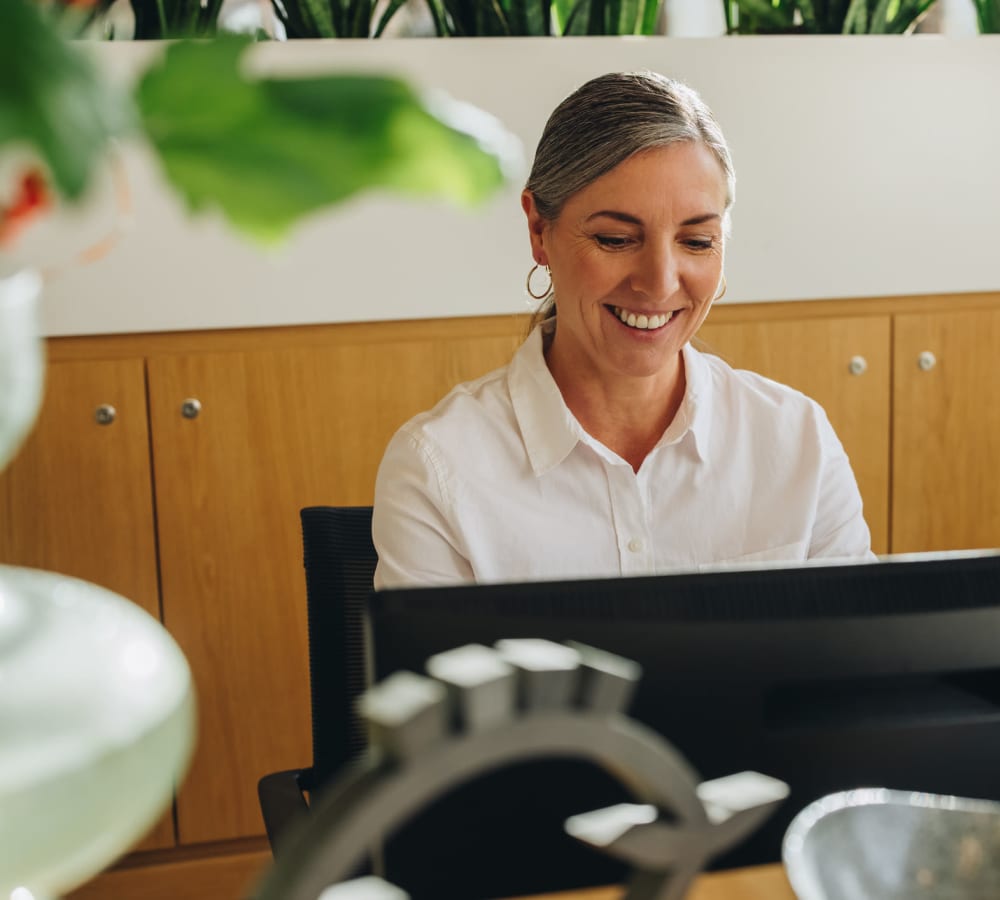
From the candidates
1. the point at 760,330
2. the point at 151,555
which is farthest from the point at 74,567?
the point at 760,330

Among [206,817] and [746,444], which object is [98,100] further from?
[206,817]

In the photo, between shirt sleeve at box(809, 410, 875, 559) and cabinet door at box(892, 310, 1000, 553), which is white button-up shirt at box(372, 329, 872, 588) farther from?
cabinet door at box(892, 310, 1000, 553)

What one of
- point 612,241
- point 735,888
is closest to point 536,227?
point 612,241

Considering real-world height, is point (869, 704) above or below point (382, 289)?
below

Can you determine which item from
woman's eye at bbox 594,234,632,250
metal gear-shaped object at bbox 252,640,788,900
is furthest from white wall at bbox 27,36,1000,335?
metal gear-shaped object at bbox 252,640,788,900

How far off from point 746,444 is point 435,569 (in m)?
0.44

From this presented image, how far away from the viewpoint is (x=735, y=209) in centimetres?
243

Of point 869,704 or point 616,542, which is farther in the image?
point 616,542

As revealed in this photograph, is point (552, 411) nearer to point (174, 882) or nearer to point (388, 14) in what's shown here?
point (388, 14)

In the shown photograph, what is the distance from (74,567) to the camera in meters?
2.33

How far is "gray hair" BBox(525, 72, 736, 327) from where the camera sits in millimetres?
1562

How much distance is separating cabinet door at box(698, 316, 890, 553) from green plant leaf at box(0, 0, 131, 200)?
7.17ft

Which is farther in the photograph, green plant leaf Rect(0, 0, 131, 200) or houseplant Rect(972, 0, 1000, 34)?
houseplant Rect(972, 0, 1000, 34)

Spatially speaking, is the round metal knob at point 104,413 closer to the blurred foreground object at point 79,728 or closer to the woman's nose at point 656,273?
the woman's nose at point 656,273
